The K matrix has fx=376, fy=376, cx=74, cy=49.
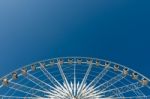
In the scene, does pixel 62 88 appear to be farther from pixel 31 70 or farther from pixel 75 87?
pixel 31 70

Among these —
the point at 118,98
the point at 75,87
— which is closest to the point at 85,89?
the point at 75,87

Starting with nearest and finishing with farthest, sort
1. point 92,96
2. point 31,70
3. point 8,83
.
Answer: point 92,96, point 8,83, point 31,70

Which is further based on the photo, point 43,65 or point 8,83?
point 43,65

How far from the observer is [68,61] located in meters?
52.6

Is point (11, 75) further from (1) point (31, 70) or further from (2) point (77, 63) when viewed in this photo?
(2) point (77, 63)

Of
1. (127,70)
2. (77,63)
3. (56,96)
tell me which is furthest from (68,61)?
(56,96)


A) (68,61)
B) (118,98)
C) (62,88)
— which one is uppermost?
(68,61)

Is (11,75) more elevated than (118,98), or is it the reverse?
(11,75)

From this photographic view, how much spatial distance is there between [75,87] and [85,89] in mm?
1153

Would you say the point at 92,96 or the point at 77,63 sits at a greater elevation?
the point at 77,63

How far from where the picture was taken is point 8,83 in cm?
4684

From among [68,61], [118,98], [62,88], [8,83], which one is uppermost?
[68,61]

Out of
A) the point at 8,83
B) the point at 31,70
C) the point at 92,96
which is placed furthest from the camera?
the point at 31,70

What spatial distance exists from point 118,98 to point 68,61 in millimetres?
13002
